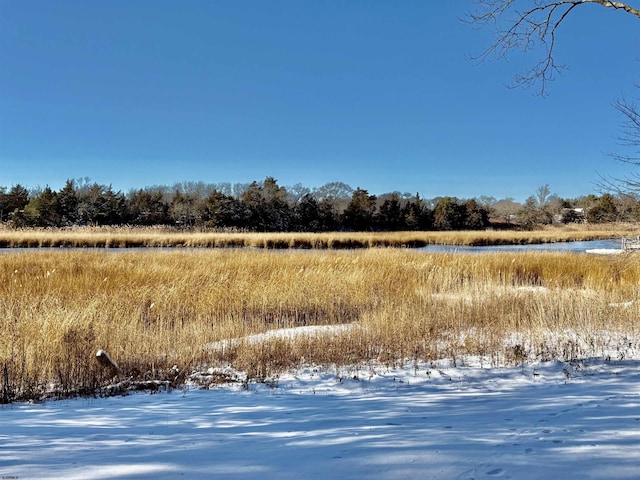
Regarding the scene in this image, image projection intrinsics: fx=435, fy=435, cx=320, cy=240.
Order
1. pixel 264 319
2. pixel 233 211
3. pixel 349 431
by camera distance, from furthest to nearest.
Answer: pixel 233 211, pixel 264 319, pixel 349 431

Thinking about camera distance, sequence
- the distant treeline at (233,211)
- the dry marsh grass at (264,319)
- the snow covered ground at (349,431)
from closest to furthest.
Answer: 1. the snow covered ground at (349,431)
2. the dry marsh grass at (264,319)
3. the distant treeline at (233,211)

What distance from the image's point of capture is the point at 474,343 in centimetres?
504

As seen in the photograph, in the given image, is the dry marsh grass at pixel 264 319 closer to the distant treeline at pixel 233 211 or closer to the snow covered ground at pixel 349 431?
the snow covered ground at pixel 349 431

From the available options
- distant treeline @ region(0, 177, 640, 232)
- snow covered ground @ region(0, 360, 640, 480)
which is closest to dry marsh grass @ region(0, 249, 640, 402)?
snow covered ground @ region(0, 360, 640, 480)

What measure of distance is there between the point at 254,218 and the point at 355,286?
35.5m

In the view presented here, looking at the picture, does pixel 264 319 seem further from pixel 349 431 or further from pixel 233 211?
pixel 233 211

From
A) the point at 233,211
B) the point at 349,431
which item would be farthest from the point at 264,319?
the point at 233,211

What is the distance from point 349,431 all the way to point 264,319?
4957 mm

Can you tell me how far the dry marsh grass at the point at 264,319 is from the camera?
437 centimetres

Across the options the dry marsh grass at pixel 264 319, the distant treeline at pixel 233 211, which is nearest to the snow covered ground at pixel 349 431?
the dry marsh grass at pixel 264 319

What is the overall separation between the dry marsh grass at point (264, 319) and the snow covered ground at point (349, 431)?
74 centimetres

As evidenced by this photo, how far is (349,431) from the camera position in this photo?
2453 millimetres

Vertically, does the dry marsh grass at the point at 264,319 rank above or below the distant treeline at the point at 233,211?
below

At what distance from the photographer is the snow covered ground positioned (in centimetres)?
191
